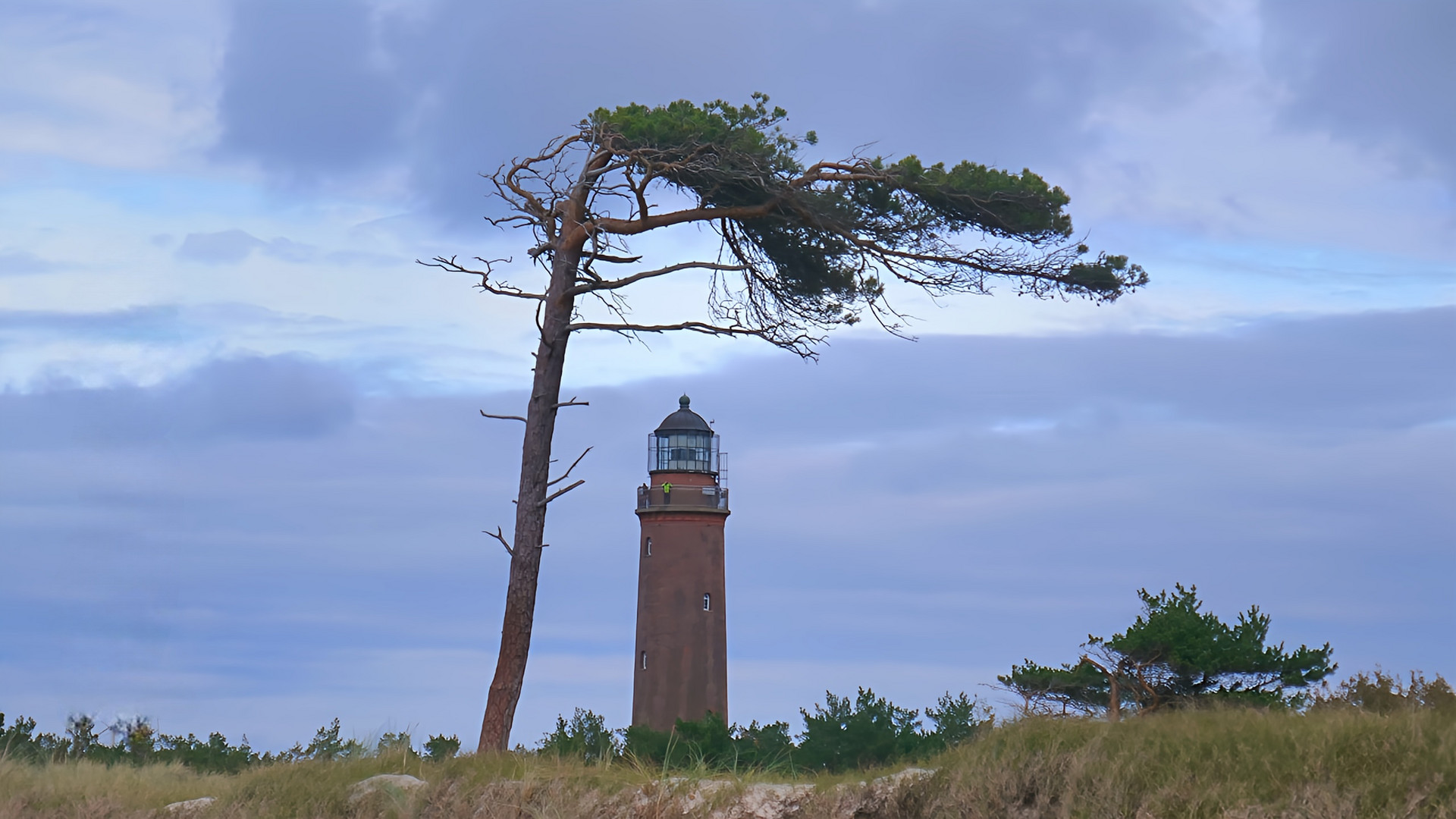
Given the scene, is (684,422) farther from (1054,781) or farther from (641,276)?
(1054,781)

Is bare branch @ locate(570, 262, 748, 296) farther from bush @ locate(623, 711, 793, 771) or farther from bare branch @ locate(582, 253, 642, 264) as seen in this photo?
bush @ locate(623, 711, 793, 771)

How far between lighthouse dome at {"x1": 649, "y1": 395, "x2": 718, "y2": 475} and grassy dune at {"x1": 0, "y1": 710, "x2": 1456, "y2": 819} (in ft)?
57.8

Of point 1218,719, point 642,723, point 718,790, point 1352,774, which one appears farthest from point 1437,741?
point 642,723

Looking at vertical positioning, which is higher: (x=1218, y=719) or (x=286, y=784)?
(x=1218, y=719)

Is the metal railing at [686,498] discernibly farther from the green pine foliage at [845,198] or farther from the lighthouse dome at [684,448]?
the green pine foliage at [845,198]

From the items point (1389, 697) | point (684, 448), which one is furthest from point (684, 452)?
point (1389, 697)

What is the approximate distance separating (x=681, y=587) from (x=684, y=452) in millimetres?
3576

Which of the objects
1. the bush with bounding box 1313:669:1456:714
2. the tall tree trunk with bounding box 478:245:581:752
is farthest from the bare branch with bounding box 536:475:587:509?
the bush with bounding box 1313:669:1456:714

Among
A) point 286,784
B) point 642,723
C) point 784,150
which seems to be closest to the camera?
point 286,784

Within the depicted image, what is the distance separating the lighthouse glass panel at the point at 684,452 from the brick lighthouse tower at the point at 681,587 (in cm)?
2

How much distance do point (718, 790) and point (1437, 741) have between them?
241 inches

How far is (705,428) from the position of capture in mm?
31828

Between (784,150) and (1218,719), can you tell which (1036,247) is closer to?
(784,150)

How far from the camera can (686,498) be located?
30656 millimetres
